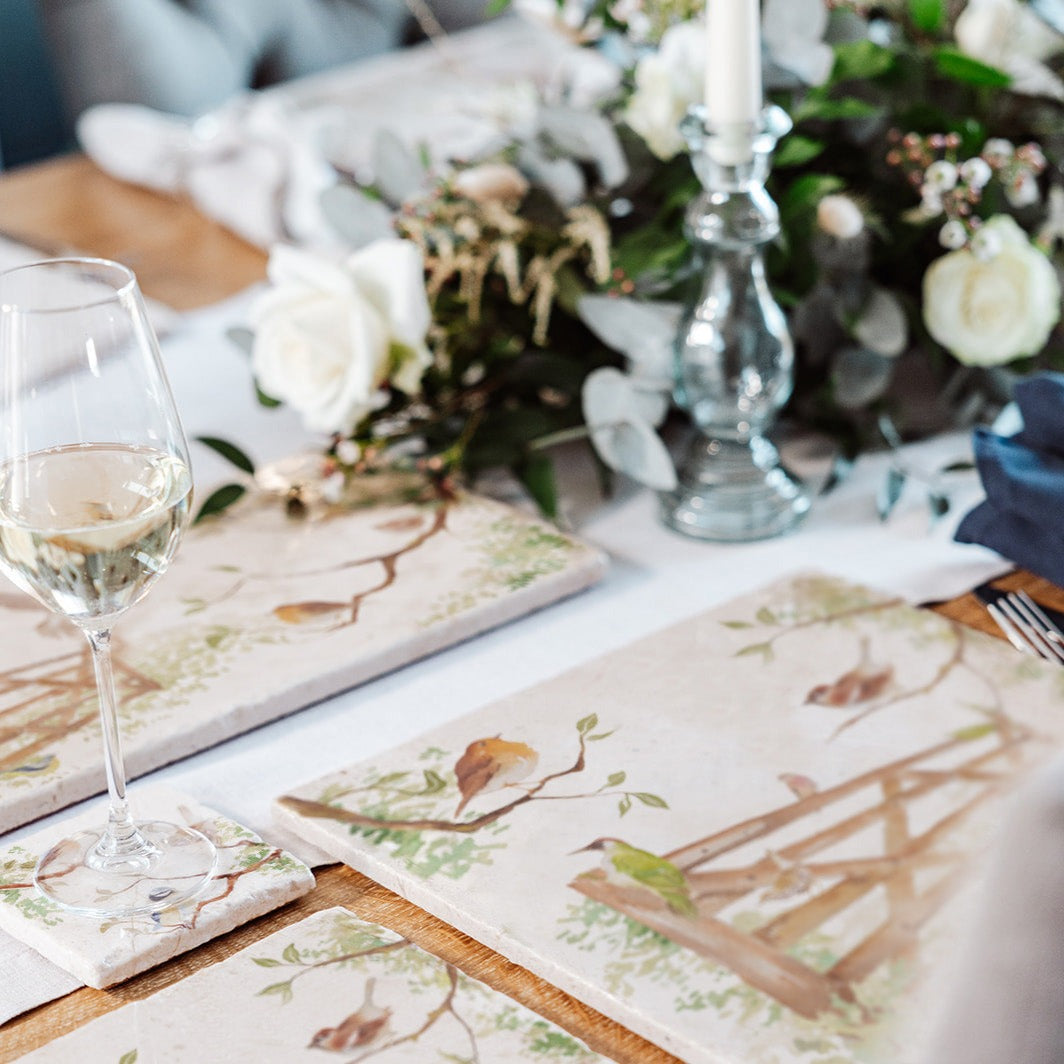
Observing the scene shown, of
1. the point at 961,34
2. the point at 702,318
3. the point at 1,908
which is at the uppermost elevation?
the point at 961,34

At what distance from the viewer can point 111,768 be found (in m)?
0.69

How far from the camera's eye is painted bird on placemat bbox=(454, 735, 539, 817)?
29.8 inches

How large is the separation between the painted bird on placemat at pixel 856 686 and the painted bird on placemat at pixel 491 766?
0.16 meters

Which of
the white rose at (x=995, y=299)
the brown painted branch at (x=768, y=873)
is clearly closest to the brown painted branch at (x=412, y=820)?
the brown painted branch at (x=768, y=873)

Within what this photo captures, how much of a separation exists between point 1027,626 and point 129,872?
535 mm

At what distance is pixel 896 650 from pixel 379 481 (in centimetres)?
43

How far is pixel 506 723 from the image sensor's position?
813 mm

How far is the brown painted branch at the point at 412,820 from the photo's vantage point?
729mm

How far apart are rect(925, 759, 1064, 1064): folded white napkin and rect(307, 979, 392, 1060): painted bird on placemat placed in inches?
10.5

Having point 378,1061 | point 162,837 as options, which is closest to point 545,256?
point 162,837

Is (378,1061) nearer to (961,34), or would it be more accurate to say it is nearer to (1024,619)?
(1024,619)

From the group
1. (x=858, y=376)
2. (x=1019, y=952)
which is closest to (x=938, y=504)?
(x=858, y=376)

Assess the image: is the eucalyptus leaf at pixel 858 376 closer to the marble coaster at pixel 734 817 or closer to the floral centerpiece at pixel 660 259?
the floral centerpiece at pixel 660 259

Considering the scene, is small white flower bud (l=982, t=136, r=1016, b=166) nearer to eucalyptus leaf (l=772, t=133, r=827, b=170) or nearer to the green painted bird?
eucalyptus leaf (l=772, t=133, r=827, b=170)
